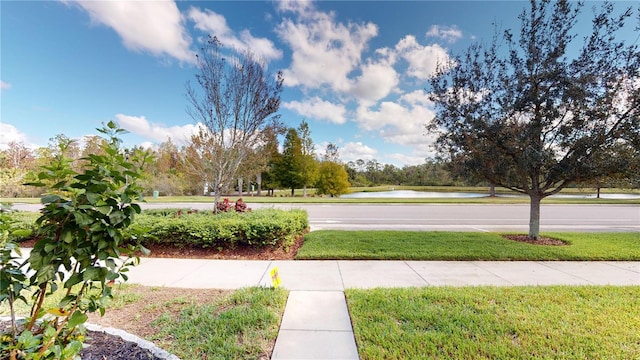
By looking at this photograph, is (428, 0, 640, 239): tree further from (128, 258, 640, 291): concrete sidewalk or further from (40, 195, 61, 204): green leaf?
(40, 195, 61, 204): green leaf

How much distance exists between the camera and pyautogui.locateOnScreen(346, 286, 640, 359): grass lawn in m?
2.23

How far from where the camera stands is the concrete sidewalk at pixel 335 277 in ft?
9.09

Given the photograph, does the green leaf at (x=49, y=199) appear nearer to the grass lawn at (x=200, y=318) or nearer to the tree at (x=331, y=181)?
the grass lawn at (x=200, y=318)

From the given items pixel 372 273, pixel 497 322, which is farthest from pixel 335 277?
pixel 497 322

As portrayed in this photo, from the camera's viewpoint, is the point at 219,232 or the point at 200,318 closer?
the point at 200,318

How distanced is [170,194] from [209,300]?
28668 mm

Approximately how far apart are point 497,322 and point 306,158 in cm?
2661

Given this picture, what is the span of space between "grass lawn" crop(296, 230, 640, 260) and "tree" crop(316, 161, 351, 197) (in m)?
22.1

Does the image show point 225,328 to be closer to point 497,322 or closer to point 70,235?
point 70,235

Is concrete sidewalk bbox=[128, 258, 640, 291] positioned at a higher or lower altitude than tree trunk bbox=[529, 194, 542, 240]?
lower

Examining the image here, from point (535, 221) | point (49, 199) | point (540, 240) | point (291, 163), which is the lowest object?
point (540, 240)

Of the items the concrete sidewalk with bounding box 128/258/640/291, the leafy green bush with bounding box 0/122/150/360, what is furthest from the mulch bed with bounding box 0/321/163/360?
the concrete sidewalk with bounding box 128/258/640/291

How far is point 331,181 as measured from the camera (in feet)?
95.7

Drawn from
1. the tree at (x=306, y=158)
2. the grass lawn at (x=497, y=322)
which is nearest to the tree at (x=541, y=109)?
the grass lawn at (x=497, y=322)
